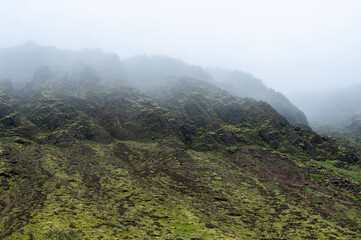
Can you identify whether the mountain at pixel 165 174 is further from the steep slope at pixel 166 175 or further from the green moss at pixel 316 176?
the green moss at pixel 316 176

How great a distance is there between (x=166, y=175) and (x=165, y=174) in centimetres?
71

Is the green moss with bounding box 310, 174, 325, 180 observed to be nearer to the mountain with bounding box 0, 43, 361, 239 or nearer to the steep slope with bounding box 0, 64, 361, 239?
the steep slope with bounding box 0, 64, 361, 239

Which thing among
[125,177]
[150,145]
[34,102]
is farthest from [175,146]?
[34,102]

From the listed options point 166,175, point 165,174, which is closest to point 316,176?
point 166,175

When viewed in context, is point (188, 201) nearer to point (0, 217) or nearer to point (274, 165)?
point (0, 217)

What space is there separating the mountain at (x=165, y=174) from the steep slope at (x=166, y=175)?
1.01ft

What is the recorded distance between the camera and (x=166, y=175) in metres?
56.5

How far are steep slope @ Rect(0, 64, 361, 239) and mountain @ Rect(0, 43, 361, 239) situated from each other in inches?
12.1

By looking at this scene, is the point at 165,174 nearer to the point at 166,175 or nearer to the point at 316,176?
the point at 166,175

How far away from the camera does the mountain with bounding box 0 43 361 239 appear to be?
31.5 meters

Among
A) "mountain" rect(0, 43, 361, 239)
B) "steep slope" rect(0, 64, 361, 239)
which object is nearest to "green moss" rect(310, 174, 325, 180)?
"steep slope" rect(0, 64, 361, 239)

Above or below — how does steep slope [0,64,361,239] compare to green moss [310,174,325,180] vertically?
below

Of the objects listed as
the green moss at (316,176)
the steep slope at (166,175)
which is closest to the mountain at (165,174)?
the steep slope at (166,175)

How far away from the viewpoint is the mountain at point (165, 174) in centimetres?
3150
